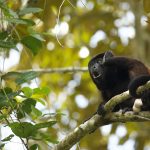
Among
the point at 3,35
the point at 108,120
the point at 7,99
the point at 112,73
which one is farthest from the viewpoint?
the point at 112,73

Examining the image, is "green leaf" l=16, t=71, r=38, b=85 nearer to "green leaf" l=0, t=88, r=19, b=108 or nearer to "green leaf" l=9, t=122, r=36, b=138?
"green leaf" l=0, t=88, r=19, b=108

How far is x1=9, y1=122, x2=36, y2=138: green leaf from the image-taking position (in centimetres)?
318

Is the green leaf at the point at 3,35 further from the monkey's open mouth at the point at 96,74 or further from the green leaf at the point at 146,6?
the monkey's open mouth at the point at 96,74

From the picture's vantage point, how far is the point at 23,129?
3.23m

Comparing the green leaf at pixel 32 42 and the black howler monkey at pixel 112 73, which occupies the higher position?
the green leaf at pixel 32 42

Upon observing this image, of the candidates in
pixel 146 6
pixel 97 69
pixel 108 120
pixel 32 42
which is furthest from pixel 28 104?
pixel 97 69

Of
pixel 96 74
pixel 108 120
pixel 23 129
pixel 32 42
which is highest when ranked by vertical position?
pixel 32 42

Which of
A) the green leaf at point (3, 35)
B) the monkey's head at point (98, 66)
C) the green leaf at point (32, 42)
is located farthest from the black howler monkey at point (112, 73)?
the green leaf at point (3, 35)

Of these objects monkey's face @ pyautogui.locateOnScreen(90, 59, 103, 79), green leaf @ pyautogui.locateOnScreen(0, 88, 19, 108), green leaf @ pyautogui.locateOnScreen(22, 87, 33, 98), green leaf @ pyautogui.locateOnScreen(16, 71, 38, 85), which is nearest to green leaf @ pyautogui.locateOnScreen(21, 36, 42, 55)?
green leaf @ pyautogui.locateOnScreen(16, 71, 38, 85)

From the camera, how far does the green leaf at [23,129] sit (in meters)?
3.18

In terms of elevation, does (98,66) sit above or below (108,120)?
above

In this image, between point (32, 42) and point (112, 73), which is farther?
point (112, 73)

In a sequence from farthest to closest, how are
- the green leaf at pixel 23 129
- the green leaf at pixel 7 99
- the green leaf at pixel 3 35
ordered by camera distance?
the green leaf at pixel 3 35, the green leaf at pixel 7 99, the green leaf at pixel 23 129

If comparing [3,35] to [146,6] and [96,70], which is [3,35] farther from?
[96,70]
